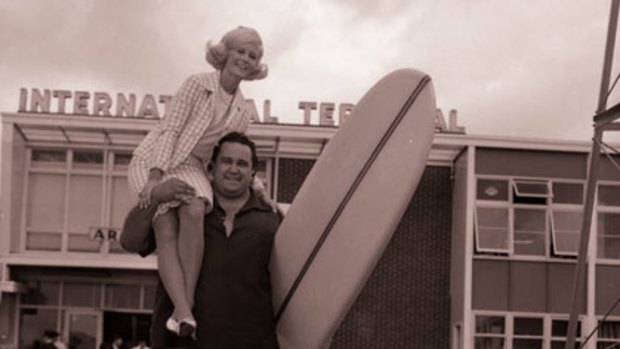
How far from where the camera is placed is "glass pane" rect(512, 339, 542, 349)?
27.1 m

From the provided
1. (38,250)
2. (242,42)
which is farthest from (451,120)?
(242,42)

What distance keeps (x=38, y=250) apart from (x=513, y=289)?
11008 mm

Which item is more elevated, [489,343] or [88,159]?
[88,159]

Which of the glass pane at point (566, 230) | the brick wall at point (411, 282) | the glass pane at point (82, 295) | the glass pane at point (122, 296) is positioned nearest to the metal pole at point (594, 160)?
the glass pane at point (566, 230)

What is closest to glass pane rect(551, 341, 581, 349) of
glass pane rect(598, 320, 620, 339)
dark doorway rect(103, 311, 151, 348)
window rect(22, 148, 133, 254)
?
glass pane rect(598, 320, 620, 339)

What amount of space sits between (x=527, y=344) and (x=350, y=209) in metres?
23.9

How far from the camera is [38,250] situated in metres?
27.7

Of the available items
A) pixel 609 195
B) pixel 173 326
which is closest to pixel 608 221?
pixel 609 195

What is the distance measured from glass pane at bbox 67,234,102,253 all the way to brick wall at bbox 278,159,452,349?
4507 mm

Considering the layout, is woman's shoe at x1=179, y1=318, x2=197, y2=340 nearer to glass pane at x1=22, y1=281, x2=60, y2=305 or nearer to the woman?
the woman

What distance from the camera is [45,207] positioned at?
27.8 m

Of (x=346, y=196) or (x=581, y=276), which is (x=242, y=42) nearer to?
(x=346, y=196)

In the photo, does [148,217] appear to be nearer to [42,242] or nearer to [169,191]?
[169,191]

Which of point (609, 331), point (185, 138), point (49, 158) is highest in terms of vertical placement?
point (49, 158)
